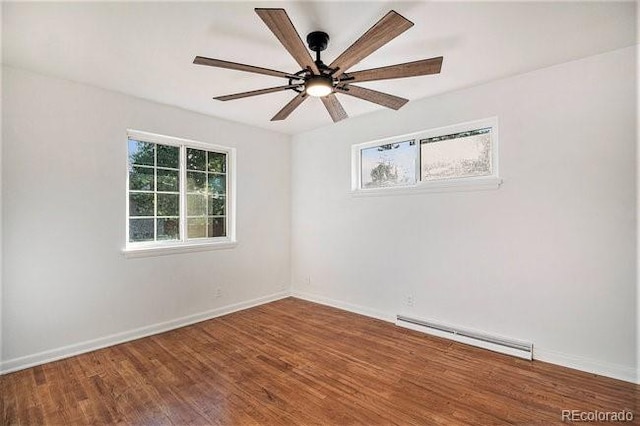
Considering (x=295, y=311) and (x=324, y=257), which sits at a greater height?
(x=324, y=257)

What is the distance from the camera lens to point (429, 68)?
1.88 m

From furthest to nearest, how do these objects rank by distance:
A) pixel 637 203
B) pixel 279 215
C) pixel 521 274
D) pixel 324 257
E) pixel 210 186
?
pixel 279 215, pixel 324 257, pixel 210 186, pixel 521 274, pixel 637 203

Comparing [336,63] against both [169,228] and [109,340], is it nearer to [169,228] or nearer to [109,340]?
[169,228]

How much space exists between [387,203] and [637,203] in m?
2.13

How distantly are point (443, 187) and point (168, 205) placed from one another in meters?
3.16

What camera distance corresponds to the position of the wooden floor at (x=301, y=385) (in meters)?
1.96

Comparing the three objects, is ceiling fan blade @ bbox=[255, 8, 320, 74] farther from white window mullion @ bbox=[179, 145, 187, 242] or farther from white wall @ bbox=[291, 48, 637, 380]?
white window mullion @ bbox=[179, 145, 187, 242]

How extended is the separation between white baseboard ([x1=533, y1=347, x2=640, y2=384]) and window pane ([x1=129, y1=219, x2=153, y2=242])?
4.06 m

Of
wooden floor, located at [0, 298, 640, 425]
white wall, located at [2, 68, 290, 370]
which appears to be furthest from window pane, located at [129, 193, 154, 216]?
wooden floor, located at [0, 298, 640, 425]

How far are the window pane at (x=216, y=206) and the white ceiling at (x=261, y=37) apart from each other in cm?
151

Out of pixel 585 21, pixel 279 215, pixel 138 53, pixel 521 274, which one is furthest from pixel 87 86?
pixel 521 274

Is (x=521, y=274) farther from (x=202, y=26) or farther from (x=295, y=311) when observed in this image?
(x=202, y=26)

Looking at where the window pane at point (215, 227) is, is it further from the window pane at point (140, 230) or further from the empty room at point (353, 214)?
A: the window pane at point (140, 230)

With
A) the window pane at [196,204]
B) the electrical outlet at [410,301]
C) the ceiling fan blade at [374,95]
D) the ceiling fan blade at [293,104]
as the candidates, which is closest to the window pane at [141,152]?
the window pane at [196,204]
